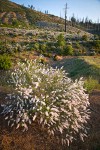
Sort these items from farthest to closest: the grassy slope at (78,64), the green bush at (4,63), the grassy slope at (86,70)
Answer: the grassy slope at (78,64)
the green bush at (4,63)
the grassy slope at (86,70)

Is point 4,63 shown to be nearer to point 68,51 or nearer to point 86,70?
point 86,70

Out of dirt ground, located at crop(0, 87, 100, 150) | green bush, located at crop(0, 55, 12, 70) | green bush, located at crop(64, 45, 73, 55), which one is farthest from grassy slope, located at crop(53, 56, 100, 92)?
green bush, located at crop(0, 55, 12, 70)

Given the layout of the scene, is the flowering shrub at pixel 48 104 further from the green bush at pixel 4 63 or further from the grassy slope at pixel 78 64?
the grassy slope at pixel 78 64

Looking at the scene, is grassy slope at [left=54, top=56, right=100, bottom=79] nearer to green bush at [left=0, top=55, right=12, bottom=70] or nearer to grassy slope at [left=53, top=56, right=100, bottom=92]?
grassy slope at [left=53, top=56, right=100, bottom=92]

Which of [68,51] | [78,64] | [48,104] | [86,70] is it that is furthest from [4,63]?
[48,104]

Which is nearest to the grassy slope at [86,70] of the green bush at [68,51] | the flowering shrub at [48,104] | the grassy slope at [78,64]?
the grassy slope at [78,64]

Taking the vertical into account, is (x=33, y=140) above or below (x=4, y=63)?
below

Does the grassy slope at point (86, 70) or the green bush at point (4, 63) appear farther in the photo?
the green bush at point (4, 63)

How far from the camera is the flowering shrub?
301 inches

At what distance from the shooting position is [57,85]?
8523 mm

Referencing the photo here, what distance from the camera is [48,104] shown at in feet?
25.8

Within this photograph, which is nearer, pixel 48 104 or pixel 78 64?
pixel 48 104

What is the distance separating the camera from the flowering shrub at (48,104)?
7.65m

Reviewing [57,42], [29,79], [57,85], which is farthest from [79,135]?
[57,42]
